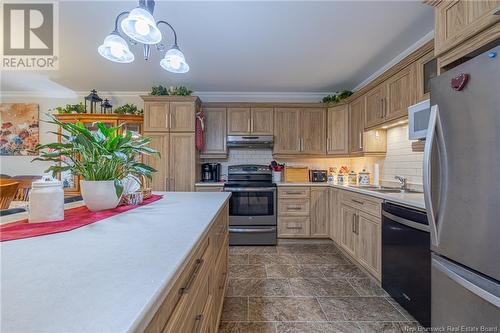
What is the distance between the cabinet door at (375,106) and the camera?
286 cm

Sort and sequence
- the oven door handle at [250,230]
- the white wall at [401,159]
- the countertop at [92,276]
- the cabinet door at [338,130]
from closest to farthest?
the countertop at [92,276]
the white wall at [401,159]
the oven door handle at [250,230]
the cabinet door at [338,130]

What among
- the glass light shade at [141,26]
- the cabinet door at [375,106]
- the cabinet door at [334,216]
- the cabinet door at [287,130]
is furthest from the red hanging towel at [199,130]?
the cabinet door at [375,106]

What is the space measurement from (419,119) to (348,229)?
5.17 feet

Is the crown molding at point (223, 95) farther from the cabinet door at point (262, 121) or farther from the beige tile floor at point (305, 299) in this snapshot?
the beige tile floor at point (305, 299)

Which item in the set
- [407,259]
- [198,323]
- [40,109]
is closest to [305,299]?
[407,259]

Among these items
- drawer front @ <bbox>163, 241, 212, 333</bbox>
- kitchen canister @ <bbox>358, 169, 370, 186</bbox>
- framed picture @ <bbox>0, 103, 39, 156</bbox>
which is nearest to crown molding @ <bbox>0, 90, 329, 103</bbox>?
framed picture @ <bbox>0, 103, 39, 156</bbox>

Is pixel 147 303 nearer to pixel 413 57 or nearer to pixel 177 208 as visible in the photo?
pixel 177 208

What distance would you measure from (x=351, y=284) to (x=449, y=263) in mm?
1335

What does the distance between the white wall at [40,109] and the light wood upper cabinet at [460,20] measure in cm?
433

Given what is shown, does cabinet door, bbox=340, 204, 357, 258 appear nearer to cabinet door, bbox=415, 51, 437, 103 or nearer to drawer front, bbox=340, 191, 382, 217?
drawer front, bbox=340, 191, 382, 217

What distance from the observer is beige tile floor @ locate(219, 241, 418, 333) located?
1.82 m

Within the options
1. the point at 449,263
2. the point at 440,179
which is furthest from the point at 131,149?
the point at 449,263

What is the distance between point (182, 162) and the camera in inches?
145

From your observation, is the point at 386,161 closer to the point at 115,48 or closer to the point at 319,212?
the point at 319,212
